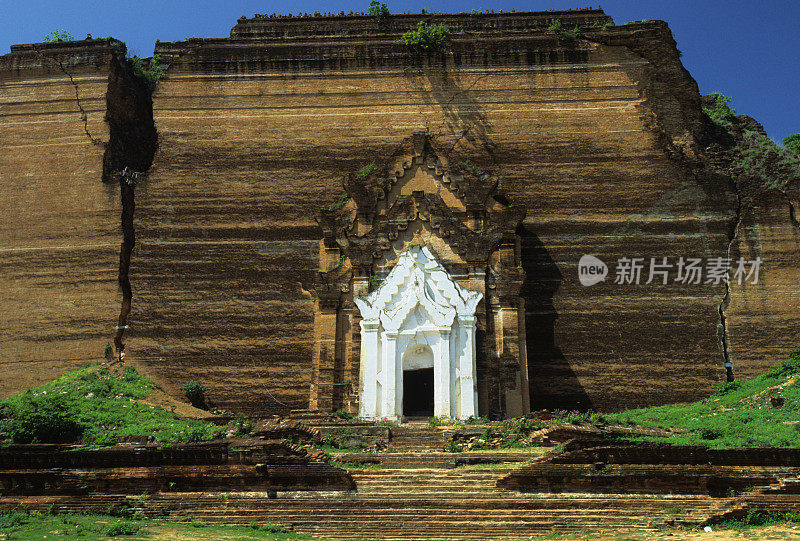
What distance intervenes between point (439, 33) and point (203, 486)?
18.0 meters

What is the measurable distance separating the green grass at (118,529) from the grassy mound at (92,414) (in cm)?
429

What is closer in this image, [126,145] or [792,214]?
[792,214]

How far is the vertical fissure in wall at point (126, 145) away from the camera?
2392 cm

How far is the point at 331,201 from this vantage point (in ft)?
78.3

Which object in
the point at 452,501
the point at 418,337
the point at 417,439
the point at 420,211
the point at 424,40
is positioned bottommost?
the point at 452,501

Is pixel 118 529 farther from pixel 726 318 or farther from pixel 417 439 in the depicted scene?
pixel 726 318

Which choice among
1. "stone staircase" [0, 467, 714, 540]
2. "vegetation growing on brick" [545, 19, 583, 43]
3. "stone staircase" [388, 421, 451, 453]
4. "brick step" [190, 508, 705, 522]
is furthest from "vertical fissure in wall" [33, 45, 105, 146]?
"brick step" [190, 508, 705, 522]

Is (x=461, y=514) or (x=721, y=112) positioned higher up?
(x=721, y=112)

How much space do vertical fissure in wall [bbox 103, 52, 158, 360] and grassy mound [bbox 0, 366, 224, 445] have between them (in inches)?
61.5

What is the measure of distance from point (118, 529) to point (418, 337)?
29.5ft

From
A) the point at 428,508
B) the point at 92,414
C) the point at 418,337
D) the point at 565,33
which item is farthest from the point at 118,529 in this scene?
the point at 565,33

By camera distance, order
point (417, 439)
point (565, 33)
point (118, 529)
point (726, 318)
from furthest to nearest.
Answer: point (565, 33) < point (726, 318) < point (417, 439) < point (118, 529)

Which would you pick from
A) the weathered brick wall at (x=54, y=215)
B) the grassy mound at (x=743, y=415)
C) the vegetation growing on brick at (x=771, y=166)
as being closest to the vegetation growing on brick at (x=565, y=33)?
the vegetation growing on brick at (x=771, y=166)

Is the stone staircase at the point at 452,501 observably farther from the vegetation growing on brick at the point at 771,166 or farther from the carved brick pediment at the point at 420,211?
the vegetation growing on brick at the point at 771,166
